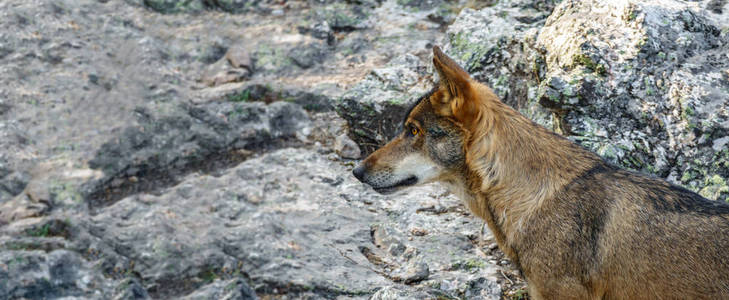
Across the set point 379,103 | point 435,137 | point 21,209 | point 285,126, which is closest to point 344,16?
point 285,126

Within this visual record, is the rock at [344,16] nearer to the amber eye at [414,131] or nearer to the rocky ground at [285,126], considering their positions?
the rocky ground at [285,126]

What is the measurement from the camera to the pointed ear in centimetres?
503

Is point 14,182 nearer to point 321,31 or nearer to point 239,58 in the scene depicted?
point 239,58

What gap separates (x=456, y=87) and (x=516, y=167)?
83 cm

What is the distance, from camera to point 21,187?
8.38 meters

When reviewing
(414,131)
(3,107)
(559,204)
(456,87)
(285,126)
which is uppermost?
(456,87)

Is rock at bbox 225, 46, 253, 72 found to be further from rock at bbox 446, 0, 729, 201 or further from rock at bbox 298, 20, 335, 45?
rock at bbox 446, 0, 729, 201

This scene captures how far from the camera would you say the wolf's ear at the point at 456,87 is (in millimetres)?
5043

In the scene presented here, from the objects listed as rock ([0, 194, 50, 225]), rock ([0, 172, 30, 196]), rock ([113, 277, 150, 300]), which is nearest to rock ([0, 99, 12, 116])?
rock ([0, 172, 30, 196])

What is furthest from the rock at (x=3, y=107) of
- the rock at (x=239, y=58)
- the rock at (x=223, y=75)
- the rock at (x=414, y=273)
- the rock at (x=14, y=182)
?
the rock at (x=414, y=273)

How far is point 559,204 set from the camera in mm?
4895

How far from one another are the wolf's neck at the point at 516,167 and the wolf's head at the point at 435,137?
149 millimetres

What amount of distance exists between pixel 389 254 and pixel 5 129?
6.11m

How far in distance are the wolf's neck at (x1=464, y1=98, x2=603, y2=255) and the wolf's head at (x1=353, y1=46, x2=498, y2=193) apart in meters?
0.15
